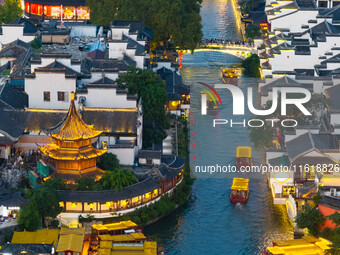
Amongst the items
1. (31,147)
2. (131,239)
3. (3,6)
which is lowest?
(131,239)

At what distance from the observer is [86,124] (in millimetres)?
68625

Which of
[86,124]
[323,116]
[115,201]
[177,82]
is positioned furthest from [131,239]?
[177,82]

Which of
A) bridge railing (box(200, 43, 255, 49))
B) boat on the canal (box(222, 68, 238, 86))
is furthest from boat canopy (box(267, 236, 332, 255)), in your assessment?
bridge railing (box(200, 43, 255, 49))

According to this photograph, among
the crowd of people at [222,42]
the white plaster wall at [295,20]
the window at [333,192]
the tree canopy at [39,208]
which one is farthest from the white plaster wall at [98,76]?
the crowd of people at [222,42]

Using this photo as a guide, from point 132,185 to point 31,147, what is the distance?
25.6ft

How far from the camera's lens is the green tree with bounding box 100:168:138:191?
64.8 m

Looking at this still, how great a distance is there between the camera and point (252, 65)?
97.7 metres

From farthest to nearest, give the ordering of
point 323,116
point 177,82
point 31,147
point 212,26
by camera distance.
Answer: point 212,26, point 177,82, point 323,116, point 31,147

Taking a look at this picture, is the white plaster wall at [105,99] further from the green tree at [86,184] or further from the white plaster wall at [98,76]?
the green tree at [86,184]

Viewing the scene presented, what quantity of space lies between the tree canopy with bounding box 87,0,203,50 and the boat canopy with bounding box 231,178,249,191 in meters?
30.8

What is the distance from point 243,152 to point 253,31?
109 ft

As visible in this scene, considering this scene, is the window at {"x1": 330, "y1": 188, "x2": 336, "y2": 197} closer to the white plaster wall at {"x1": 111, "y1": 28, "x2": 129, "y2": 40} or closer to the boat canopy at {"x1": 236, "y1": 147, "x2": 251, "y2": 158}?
the boat canopy at {"x1": 236, "y1": 147, "x2": 251, "y2": 158}

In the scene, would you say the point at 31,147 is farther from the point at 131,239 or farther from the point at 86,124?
the point at 131,239

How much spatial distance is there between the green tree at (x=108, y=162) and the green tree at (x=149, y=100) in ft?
17.4
